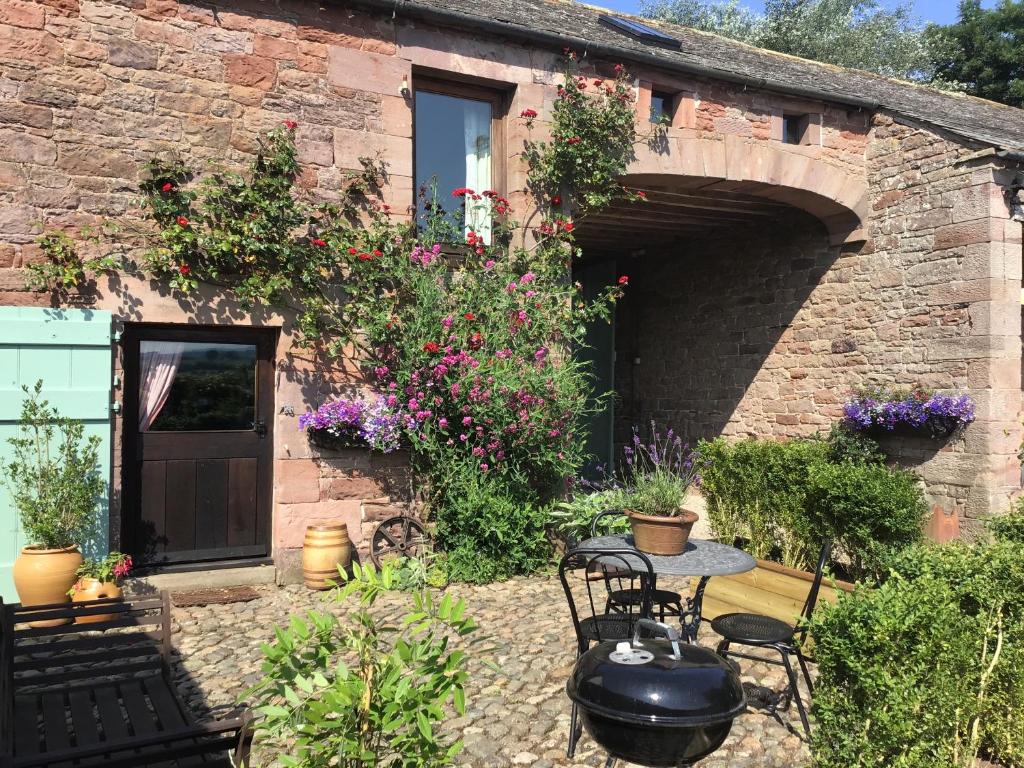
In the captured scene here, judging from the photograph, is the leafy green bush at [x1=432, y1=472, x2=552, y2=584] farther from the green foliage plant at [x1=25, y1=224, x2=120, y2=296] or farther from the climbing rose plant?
the green foliage plant at [x1=25, y1=224, x2=120, y2=296]

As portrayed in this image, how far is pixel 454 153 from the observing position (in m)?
6.75

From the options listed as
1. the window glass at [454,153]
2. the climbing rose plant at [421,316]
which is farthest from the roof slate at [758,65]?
the climbing rose plant at [421,316]

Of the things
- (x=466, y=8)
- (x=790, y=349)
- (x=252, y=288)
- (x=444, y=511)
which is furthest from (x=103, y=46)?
(x=790, y=349)

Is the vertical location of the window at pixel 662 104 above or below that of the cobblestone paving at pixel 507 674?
above

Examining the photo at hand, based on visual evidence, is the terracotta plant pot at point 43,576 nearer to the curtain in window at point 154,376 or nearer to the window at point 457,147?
the curtain in window at point 154,376

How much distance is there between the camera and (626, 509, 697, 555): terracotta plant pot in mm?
3523

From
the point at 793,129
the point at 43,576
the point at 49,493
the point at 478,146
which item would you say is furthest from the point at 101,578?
the point at 793,129

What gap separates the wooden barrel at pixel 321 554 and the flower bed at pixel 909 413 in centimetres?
524

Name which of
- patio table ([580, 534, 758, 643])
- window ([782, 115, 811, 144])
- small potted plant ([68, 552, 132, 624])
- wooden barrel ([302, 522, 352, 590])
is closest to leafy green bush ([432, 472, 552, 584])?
wooden barrel ([302, 522, 352, 590])

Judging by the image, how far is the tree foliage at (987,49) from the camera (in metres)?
20.0

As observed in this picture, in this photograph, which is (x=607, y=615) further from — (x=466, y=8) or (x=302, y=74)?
(x=466, y=8)

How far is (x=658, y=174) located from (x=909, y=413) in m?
3.26

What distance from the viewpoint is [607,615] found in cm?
377

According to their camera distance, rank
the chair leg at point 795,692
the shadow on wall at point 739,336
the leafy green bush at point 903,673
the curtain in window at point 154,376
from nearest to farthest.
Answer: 1. the leafy green bush at point 903,673
2. the chair leg at point 795,692
3. the curtain in window at point 154,376
4. the shadow on wall at point 739,336
